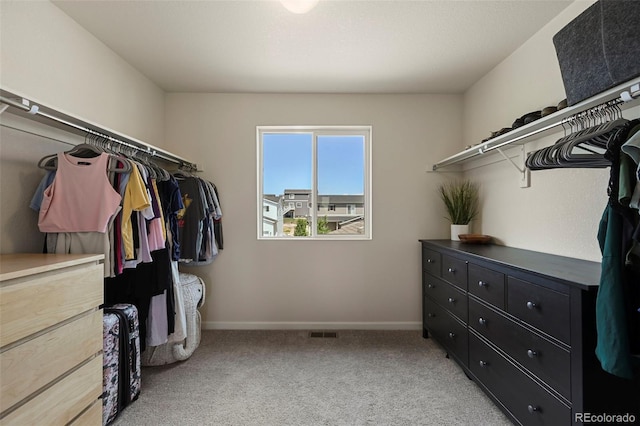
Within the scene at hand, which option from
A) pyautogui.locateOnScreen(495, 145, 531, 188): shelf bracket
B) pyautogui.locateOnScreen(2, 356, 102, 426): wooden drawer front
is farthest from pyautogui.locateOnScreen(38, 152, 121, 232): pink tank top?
pyautogui.locateOnScreen(495, 145, 531, 188): shelf bracket

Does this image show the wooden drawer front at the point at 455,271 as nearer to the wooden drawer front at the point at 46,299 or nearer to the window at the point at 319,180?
the window at the point at 319,180

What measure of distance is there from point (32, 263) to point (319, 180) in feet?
8.01

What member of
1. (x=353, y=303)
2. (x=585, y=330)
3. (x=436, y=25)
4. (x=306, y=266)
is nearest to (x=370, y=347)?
(x=353, y=303)

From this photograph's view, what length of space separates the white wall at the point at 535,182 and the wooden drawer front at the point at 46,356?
8.85ft

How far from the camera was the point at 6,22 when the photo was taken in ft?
5.14

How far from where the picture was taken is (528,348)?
1.49m

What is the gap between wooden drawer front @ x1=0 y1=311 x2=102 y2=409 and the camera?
3.55 ft

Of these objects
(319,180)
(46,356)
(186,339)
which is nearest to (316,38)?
(319,180)

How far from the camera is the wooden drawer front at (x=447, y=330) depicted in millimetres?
2168

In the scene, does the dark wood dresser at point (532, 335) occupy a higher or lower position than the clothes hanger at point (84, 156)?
lower

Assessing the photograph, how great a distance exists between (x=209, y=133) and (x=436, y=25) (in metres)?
2.31

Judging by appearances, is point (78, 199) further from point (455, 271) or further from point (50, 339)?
point (455, 271)

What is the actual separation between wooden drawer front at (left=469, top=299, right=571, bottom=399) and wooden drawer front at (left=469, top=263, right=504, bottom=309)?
0.07 meters

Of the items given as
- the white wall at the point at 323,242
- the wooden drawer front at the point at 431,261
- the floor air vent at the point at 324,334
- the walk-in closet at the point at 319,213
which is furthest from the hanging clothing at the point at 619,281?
the floor air vent at the point at 324,334
